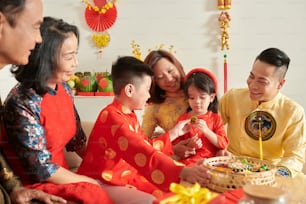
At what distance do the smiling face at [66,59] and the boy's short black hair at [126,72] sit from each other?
16 cm

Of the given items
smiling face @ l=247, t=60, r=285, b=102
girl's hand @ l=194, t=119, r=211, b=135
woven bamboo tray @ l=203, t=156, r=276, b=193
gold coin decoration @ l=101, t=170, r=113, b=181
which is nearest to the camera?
woven bamboo tray @ l=203, t=156, r=276, b=193

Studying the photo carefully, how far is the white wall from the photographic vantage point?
227 cm

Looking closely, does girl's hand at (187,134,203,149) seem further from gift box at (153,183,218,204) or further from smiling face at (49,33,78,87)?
gift box at (153,183,218,204)

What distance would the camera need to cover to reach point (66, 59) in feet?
3.30

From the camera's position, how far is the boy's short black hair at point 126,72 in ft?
3.69

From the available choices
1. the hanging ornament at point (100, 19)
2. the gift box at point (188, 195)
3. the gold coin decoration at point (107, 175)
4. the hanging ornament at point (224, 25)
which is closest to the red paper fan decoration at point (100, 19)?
the hanging ornament at point (100, 19)

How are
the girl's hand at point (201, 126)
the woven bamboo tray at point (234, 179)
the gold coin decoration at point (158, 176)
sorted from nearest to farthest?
1. the woven bamboo tray at point (234, 179)
2. the gold coin decoration at point (158, 176)
3. the girl's hand at point (201, 126)

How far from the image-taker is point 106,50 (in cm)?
231

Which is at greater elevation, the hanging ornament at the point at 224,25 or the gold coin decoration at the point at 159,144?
the hanging ornament at the point at 224,25

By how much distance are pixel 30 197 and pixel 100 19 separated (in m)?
1.60

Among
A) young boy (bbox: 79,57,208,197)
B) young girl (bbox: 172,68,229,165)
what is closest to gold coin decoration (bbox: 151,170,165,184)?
young boy (bbox: 79,57,208,197)

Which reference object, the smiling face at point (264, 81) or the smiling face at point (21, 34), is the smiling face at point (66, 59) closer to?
the smiling face at point (21, 34)

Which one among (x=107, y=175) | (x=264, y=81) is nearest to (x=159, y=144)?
(x=107, y=175)

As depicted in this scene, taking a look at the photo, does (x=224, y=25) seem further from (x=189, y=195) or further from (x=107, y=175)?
(x=189, y=195)
